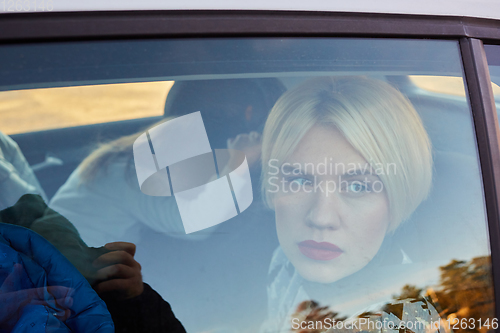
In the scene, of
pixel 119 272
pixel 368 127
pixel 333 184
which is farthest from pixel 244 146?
pixel 119 272

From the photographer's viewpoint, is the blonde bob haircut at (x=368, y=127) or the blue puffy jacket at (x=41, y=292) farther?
the blonde bob haircut at (x=368, y=127)

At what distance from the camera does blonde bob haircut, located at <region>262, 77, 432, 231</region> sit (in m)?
1.19

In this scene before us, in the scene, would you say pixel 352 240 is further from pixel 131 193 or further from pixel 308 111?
pixel 131 193

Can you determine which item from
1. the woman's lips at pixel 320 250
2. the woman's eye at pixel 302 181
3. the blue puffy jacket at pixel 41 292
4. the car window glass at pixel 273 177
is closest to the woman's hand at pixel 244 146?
the car window glass at pixel 273 177

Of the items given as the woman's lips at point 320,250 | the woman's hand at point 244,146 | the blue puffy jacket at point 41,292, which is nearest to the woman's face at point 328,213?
the woman's lips at point 320,250

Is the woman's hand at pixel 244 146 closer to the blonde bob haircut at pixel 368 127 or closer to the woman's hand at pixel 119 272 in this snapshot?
the blonde bob haircut at pixel 368 127

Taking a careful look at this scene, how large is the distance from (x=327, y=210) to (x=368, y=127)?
298 mm

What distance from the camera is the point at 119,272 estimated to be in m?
1.10

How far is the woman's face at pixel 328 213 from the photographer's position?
1.16 m

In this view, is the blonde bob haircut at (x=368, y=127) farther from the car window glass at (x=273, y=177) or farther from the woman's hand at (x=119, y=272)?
the woman's hand at (x=119, y=272)

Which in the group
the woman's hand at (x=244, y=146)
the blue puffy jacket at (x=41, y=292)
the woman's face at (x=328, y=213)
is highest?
the woman's hand at (x=244, y=146)

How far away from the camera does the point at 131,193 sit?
3.79 feet

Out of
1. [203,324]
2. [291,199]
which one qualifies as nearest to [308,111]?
[291,199]

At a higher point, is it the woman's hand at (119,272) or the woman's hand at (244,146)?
the woman's hand at (244,146)
